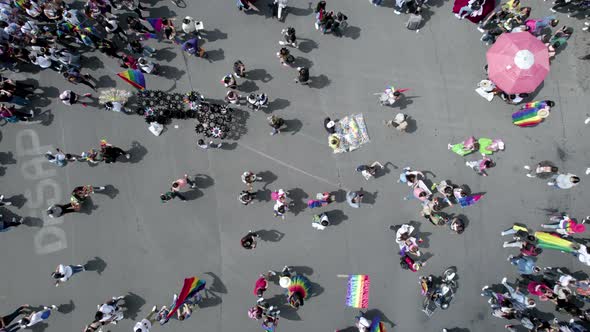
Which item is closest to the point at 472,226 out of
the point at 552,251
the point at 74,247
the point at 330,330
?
the point at 552,251

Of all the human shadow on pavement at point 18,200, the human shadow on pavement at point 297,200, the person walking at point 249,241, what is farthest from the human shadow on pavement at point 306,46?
the human shadow on pavement at point 18,200

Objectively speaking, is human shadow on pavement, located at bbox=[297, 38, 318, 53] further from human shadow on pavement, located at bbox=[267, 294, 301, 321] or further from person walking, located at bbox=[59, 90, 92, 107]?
human shadow on pavement, located at bbox=[267, 294, 301, 321]

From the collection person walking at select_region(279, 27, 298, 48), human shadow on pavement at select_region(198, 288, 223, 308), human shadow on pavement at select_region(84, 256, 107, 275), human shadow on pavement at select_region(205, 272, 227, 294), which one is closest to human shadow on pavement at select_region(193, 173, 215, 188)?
human shadow on pavement at select_region(205, 272, 227, 294)

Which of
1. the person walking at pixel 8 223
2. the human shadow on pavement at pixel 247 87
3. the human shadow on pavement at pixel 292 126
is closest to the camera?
the person walking at pixel 8 223

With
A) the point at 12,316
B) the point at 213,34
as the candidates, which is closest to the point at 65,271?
the point at 12,316

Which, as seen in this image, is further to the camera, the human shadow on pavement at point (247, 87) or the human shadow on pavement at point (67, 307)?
the human shadow on pavement at point (247, 87)

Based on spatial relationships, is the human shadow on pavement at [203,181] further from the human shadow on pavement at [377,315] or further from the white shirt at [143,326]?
the human shadow on pavement at [377,315]
